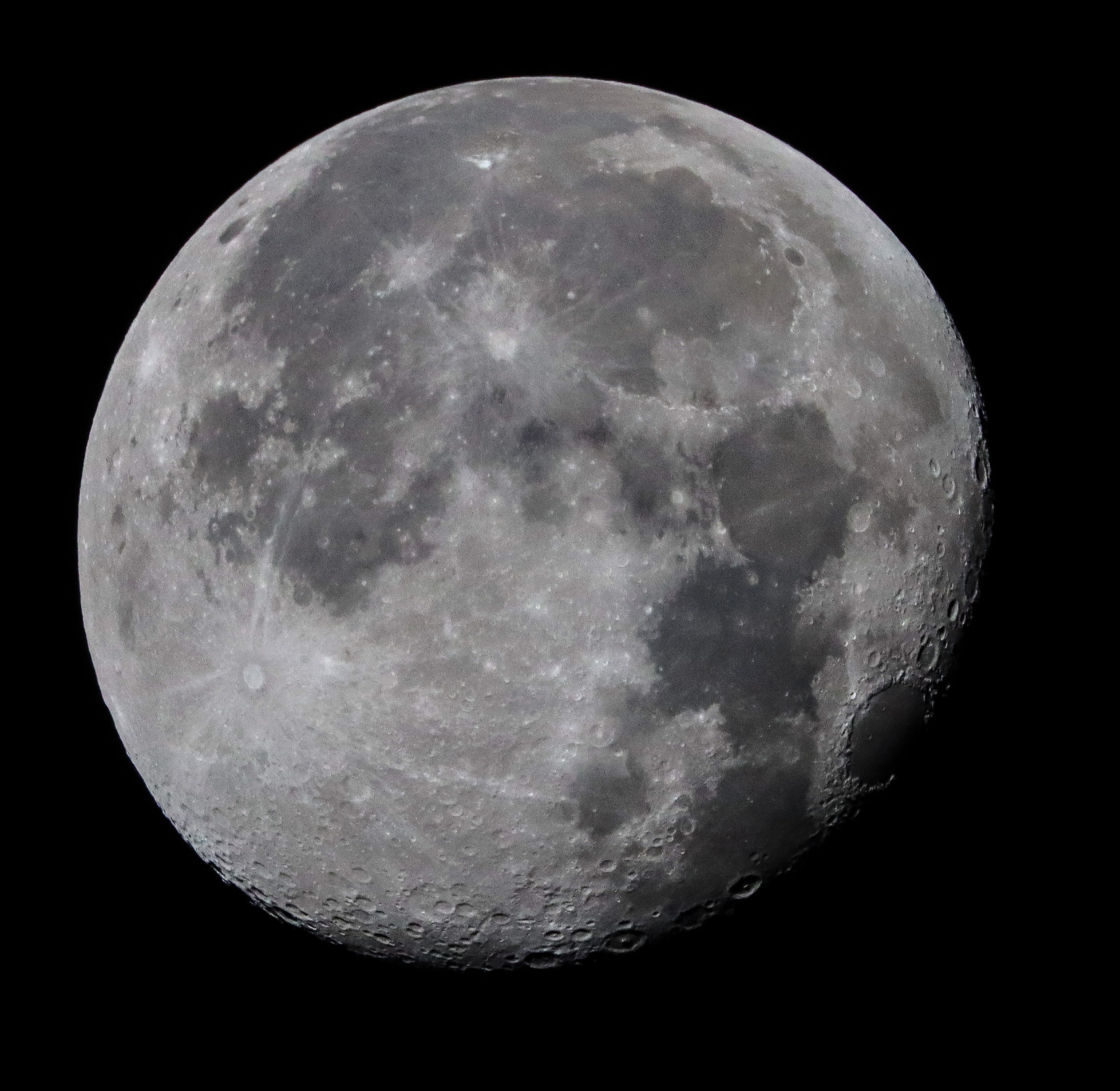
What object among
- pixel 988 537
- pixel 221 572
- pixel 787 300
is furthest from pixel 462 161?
pixel 988 537

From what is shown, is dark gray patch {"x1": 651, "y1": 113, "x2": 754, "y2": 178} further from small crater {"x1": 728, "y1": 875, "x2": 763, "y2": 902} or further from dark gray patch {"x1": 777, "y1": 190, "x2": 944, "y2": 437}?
small crater {"x1": 728, "y1": 875, "x2": 763, "y2": 902}

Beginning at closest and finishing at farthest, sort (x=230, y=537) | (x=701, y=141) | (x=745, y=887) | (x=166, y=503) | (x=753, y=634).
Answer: (x=753, y=634), (x=230, y=537), (x=166, y=503), (x=745, y=887), (x=701, y=141)

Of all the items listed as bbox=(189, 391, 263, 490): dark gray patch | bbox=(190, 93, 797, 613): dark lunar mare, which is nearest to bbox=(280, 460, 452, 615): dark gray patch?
bbox=(190, 93, 797, 613): dark lunar mare

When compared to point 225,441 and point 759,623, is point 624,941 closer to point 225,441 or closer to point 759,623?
point 759,623

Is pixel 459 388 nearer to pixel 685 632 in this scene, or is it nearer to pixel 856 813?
pixel 685 632

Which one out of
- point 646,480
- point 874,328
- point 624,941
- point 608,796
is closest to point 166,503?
point 646,480

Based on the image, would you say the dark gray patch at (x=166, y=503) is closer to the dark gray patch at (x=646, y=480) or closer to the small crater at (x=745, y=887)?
the dark gray patch at (x=646, y=480)

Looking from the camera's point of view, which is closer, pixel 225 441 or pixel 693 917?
pixel 225 441
